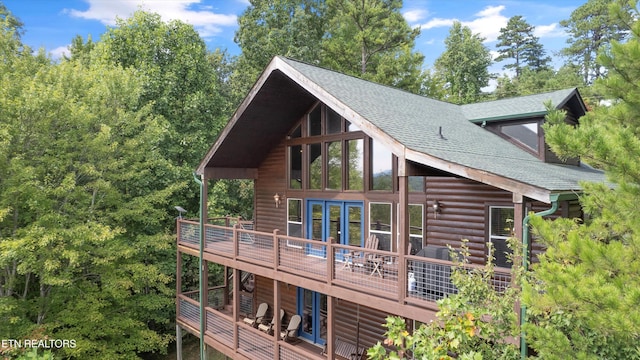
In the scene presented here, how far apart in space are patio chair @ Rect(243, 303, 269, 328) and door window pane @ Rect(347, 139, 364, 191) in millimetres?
5754

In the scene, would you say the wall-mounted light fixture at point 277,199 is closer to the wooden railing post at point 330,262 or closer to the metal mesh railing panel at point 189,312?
the metal mesh railing panel at point 189,312

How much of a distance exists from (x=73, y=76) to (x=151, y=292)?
9.58 m

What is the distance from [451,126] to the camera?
35.4 feet

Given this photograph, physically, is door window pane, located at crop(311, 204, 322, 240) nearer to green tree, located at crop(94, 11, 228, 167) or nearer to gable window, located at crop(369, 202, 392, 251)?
gable window, located at crop(369, 202, 392, 251)

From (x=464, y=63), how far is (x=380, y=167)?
2982 centimetres

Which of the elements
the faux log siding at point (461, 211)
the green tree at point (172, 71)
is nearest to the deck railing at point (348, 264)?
the faux log siding at point (461, 211)

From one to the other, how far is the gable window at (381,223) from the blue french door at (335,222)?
13.4 inches

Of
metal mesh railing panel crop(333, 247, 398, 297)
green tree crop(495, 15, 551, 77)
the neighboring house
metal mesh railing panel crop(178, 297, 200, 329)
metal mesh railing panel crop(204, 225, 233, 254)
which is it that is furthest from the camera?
green tree crop(495, 15, 551, 77)

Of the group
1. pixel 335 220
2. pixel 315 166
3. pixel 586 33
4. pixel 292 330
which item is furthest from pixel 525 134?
pixel 586 33

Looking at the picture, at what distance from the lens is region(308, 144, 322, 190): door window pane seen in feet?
39.5

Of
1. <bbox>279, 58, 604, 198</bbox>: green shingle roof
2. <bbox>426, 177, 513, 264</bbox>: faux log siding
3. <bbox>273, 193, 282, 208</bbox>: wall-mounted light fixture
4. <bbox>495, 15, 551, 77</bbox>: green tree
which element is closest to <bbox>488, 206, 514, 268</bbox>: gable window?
<bbox>426, 177, 513, 264</bbox>: faux log siding

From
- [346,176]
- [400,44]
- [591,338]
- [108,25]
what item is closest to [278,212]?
[346,176]

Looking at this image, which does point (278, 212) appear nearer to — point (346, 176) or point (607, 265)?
point (346, 176)

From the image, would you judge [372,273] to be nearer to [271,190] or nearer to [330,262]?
[330,262]
